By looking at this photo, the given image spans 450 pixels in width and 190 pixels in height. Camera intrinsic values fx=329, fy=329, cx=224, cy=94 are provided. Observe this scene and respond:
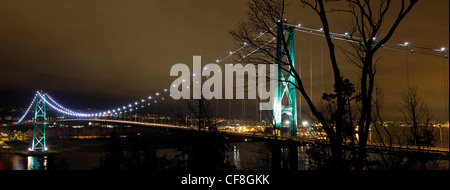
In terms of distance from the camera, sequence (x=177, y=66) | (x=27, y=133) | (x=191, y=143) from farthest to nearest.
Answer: (x=27, y=133) → (x=177, y=66) → (x=191, y=143)

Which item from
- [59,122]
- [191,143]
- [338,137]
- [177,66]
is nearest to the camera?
[338,137]

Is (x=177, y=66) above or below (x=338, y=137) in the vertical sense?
above

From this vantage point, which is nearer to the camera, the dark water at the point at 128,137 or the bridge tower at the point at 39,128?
the dark water at the point at 128,137

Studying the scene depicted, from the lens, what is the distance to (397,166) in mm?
4902

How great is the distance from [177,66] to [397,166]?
907cm

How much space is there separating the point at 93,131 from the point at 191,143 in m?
78.5

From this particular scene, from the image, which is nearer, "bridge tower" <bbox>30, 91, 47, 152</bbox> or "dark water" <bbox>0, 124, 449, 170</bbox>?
"dark water" <bbox>0, 124, 449, 170</bbox>

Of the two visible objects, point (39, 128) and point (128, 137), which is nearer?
point (128, 137)

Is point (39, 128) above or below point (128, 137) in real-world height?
below

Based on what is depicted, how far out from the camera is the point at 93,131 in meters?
78.6
